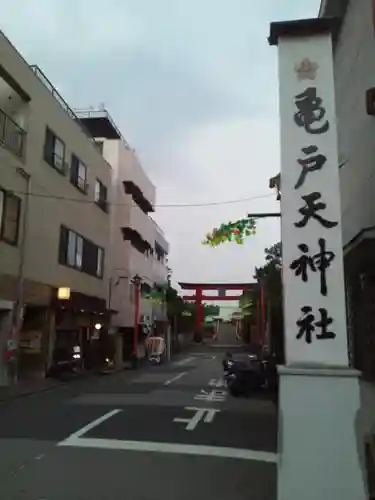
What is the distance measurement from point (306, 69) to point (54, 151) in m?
18.6

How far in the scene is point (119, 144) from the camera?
35.0 m

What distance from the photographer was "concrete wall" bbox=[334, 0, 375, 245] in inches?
396

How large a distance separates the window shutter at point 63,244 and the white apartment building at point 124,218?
8.64 metres

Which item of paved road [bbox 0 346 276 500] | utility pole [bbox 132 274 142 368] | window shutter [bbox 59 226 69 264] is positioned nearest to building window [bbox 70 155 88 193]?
window shutter [bbox 59 226 69 264]

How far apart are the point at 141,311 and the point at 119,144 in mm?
13196

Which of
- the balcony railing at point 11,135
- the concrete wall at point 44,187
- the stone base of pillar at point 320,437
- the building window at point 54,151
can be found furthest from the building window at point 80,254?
the stone base of pillar at point 320,437

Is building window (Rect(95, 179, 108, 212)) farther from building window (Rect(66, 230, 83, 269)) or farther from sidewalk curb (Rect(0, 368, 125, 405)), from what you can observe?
sidewalk curb (Rect(0, 368, 125, 405))

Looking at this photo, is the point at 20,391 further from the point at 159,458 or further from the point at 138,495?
the point at 138,495

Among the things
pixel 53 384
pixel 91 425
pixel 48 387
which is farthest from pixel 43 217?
pixel 91 425

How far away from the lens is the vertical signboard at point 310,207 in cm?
554

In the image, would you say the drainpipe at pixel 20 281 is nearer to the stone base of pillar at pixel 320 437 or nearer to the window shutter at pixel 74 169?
the window shutter at pixel 74 169

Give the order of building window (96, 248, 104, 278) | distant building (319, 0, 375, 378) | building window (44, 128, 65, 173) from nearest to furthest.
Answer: distant building (319, 0, 375, 378) → building window (44, 128, 65, 173) → building window (96, 248, 104, 278)

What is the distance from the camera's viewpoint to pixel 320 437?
202 inches

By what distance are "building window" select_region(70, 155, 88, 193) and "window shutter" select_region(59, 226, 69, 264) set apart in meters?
2.78
